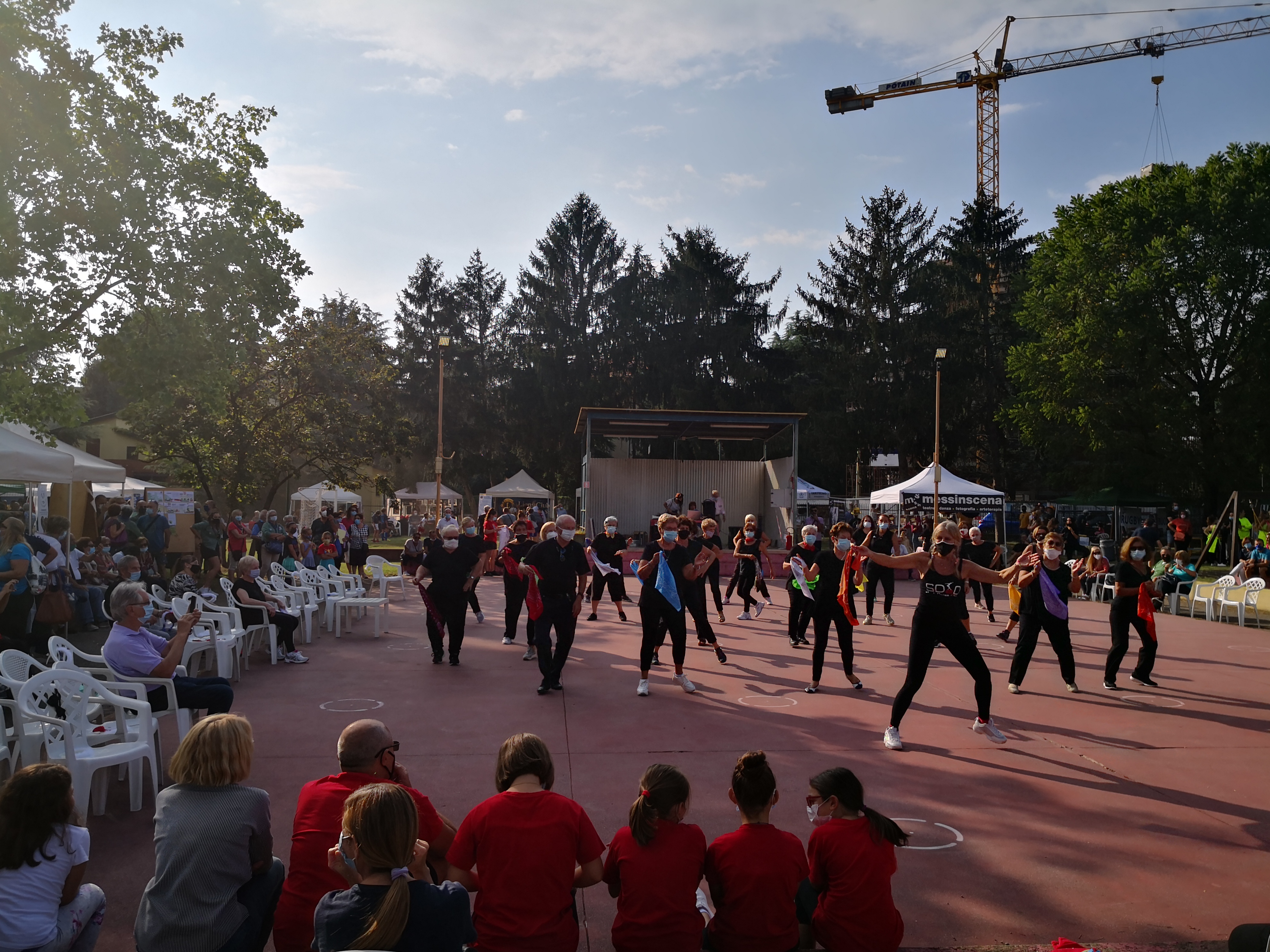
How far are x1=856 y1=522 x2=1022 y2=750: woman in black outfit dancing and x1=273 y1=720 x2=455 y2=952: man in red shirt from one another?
460cm

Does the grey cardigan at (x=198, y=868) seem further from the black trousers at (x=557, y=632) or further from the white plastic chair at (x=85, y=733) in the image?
the black trousers at (x=557, y=632)

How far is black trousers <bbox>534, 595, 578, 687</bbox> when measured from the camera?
919cm

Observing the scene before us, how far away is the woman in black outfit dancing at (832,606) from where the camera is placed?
920 centimetres

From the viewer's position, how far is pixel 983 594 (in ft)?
57.2

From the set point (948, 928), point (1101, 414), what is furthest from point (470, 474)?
point (948, 928)

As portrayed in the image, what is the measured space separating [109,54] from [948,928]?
1727cm

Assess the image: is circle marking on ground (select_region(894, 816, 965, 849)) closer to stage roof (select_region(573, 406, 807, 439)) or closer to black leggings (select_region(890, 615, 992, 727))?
black leggings (select_region(890, 615, 992, 727))

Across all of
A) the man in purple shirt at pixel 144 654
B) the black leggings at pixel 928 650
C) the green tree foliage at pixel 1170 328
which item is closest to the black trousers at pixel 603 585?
the black leggings at pixel 928 650

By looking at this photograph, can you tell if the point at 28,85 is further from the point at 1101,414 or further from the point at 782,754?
the point at 1101,414

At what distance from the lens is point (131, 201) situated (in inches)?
569

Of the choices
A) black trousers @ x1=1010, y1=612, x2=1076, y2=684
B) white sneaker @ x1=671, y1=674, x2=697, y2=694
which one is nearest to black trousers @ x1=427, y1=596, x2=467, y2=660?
white sneaker @ x1=671, y1=674, x2=697, y2=694

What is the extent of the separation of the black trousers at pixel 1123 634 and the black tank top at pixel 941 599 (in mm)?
3207

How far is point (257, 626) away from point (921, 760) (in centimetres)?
736

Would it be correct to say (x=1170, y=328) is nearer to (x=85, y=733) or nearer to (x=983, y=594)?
(x=983, y=594)
